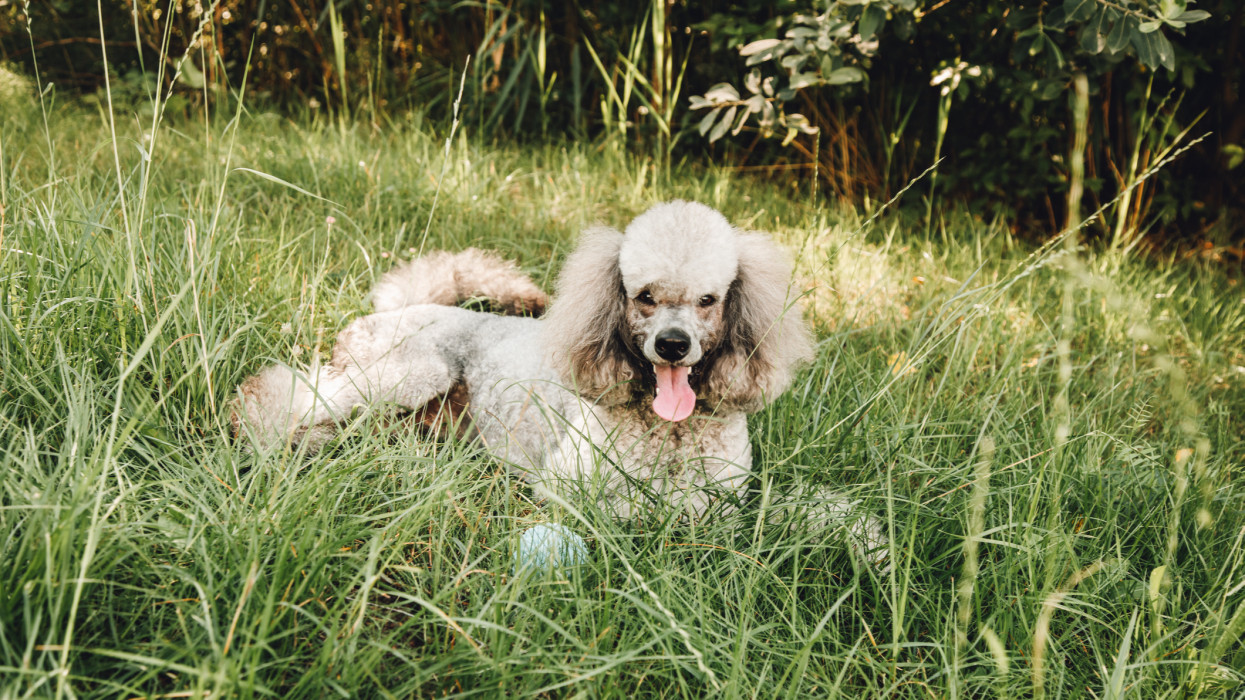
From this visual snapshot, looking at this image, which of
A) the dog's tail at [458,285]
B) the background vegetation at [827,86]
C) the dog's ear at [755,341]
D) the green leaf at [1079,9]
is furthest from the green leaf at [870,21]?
the dog's tail at [458,285]

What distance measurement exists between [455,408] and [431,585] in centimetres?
120

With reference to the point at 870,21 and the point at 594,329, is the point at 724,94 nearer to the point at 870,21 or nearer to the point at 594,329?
Answer: the point at 870,21

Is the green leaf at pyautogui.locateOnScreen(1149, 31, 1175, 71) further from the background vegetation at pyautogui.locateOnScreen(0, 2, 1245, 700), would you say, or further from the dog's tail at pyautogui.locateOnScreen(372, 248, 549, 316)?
the dog's tail at pyautogui.locateOnScreen(372, 248, 549, 316)

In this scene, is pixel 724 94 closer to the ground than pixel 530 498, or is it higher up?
higher up

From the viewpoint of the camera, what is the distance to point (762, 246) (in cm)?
230

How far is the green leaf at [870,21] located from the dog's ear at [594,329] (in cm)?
155

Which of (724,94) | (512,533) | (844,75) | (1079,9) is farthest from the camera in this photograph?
(724,94)

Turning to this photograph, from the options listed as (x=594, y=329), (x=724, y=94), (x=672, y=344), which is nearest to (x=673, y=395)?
(x=672, y=344)

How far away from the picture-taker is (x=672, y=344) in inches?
76.5

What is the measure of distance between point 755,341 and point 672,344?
34cm

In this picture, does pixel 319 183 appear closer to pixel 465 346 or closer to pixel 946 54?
pixel 465 346

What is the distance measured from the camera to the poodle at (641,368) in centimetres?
196

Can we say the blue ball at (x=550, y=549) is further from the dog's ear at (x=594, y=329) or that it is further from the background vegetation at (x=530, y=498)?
the dog's ear at (x=594, y=329)

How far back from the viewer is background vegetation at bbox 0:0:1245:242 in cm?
353
